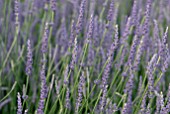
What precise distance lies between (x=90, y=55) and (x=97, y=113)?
0.30 meters

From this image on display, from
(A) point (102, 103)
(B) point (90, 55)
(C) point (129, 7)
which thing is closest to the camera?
(A) point (102, 103)

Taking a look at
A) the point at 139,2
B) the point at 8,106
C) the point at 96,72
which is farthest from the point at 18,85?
A: the point at 139,2

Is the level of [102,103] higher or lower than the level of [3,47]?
lower

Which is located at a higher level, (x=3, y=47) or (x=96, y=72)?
(x=3, y=47)

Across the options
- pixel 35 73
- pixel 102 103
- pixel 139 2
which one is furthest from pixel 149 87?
pixel 139 2

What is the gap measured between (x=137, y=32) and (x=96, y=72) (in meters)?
0.31

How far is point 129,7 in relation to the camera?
257 cm

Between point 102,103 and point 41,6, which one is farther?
point 41,6

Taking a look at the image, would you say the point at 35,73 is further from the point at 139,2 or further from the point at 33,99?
the point at 139,2

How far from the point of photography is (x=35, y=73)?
188 centimetres

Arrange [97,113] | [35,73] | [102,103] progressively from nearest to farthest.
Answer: [102,103] → [97,113] → [35,73]

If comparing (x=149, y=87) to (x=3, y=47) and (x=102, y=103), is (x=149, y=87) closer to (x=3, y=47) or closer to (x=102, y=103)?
(x=102, y=103)

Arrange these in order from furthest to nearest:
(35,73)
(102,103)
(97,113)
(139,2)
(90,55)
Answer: (139,2)
(35,73)
(90,55)
(97,113)
(102,103)

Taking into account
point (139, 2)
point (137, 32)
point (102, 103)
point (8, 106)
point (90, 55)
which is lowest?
point (8, 106)
